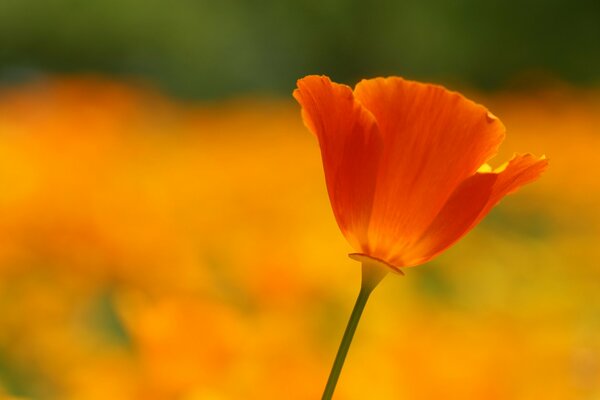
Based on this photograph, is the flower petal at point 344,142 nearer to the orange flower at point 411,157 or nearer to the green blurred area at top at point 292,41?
the orange flower at point 411,157

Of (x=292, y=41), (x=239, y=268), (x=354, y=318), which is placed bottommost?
(x=354, y=318)

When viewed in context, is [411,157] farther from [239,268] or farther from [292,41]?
[292,41]

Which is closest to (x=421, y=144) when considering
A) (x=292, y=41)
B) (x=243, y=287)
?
(x=243, y=287)

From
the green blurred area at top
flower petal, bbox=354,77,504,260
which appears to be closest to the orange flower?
flower petal, bbox=354,77,504,260

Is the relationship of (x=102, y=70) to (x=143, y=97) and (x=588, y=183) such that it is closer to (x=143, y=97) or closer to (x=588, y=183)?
(x=143, y=97)

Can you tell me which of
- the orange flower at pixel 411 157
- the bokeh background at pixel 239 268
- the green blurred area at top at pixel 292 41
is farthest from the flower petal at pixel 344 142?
the green blurred area at top at pixel 292 41

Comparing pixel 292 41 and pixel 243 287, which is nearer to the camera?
pixel 243 287

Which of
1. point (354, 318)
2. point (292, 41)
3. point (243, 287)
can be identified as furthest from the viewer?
point (292, 41)
